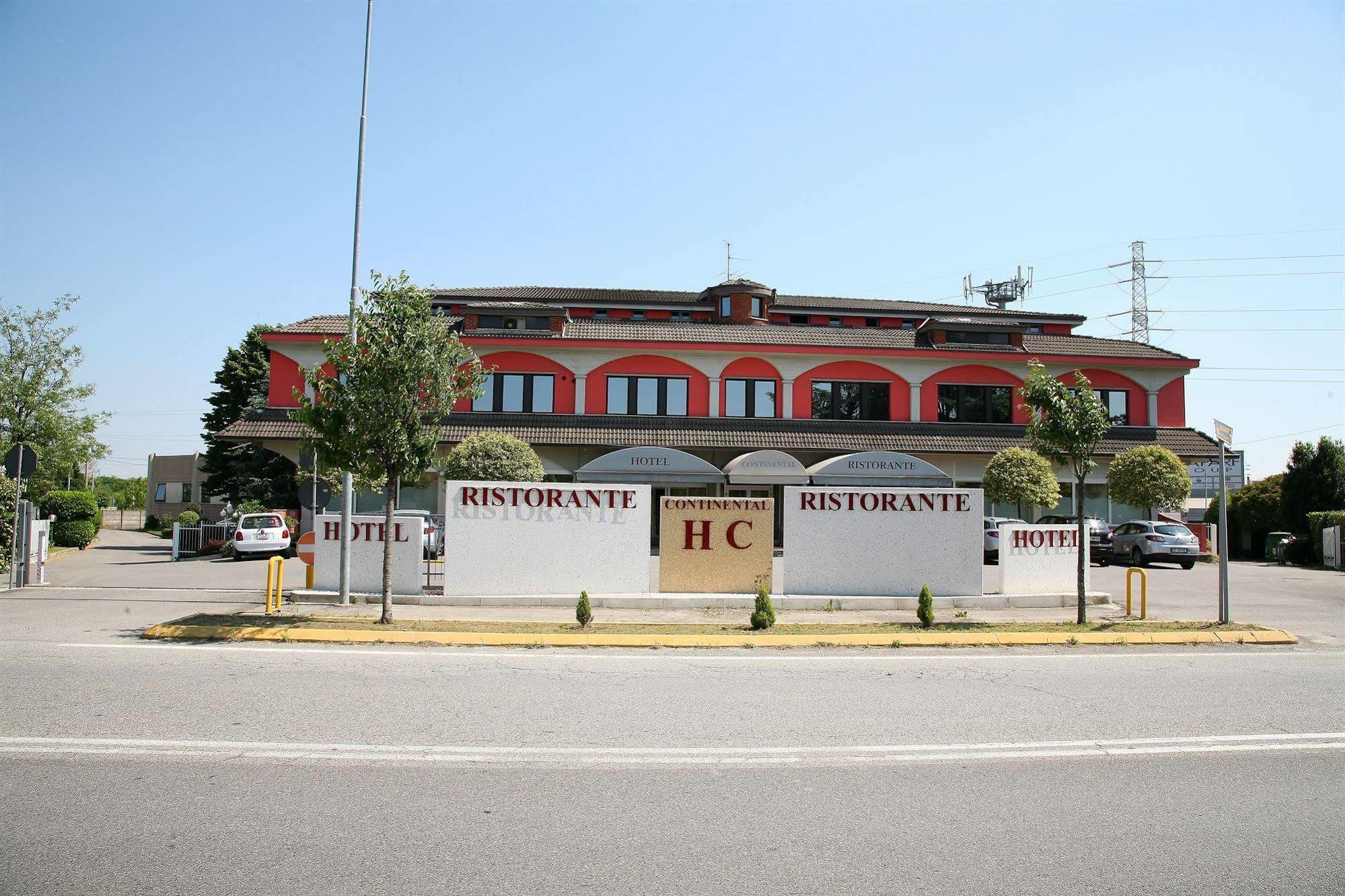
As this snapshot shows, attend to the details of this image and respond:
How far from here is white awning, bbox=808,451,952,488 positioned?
32.1m

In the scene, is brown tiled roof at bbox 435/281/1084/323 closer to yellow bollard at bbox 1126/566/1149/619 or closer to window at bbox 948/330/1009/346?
window at bbox 948/330/1009/346

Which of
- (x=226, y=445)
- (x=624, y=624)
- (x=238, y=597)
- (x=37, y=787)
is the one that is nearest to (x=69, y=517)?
(x=226, y=445)

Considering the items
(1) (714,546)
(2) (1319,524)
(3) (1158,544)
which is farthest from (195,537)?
(2) (1319,524)

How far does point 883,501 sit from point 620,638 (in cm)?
707

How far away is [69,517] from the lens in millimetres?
36750

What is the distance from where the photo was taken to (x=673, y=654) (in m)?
11.3

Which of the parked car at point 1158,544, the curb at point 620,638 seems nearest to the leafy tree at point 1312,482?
the parked car at point 1158,544

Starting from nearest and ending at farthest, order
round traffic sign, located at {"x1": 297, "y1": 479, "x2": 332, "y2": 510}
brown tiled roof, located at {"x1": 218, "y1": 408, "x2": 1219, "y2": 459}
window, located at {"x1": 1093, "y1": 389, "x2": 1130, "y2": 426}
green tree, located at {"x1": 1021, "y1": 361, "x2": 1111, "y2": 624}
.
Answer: green tree, located at {"x1": 1021, "y1": 361, "x2": 1111, "y2": 624} < round traffic sign, located at {"x1": 297, "y1": 479, "x2": 332, "y2": 510} < brown tiled roof, located at {"x1": 218, "y1": 408, "x2": 1219, "y2": 459} < window, located at {"x1": 1093, "y1": 389, "x2": 1130, "y2": 426}

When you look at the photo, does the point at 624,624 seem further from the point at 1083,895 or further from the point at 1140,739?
the point at 1083,895

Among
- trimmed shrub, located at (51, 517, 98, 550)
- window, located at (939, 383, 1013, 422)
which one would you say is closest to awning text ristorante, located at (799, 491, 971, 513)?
window, located at (939, 383, 1013, 422)

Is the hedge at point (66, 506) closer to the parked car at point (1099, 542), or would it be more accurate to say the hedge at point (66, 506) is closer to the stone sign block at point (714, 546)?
the stone sign block at point (714, 546)

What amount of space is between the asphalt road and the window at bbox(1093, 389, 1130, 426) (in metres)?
30.8

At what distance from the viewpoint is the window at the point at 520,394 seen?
35531 mm

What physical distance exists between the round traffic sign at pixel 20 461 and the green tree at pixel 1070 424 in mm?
20743
